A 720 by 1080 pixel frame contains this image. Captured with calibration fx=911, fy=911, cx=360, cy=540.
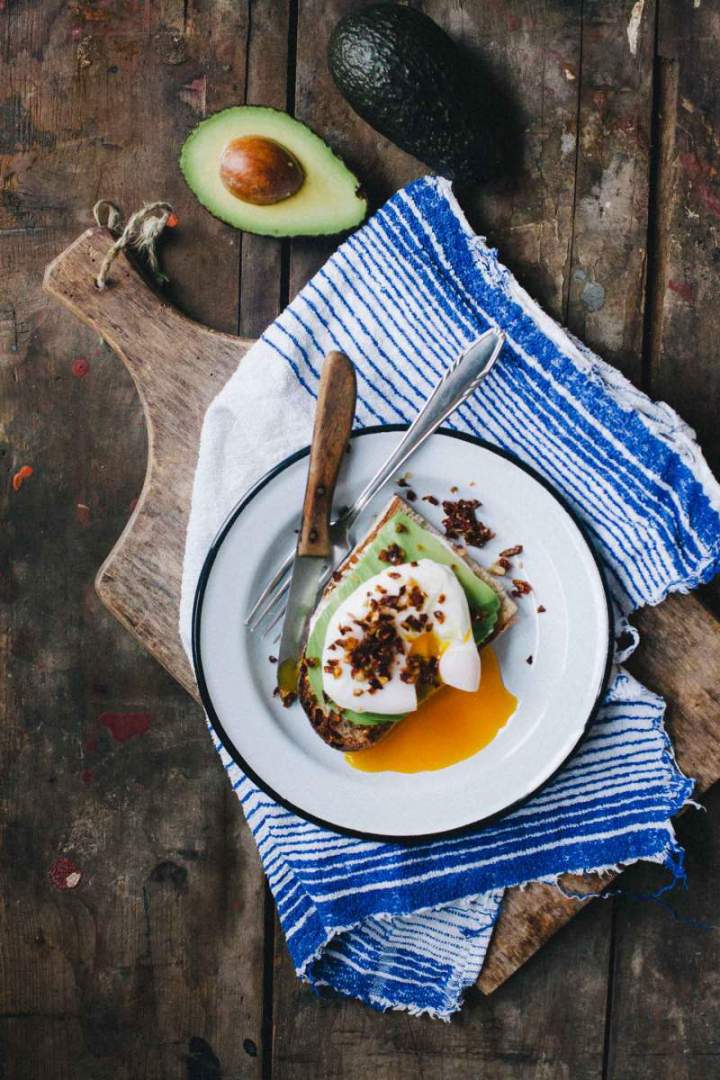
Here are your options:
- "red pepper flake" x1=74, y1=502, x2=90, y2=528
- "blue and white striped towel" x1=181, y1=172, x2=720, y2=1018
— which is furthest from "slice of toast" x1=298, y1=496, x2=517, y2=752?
"red pepper flake" x1=74, y1=502, x2=90, y2=528

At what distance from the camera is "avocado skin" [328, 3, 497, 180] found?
161 cm

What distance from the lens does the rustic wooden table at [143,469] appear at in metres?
1.79

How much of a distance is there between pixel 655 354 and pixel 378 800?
1011 mm

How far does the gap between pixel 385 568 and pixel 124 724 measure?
68cm

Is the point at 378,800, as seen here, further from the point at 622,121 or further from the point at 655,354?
the point at 622,121

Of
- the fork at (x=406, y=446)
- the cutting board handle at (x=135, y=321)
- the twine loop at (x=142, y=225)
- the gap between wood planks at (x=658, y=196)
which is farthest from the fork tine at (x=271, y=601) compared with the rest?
the gap between wood planks at (x=658, y=196)

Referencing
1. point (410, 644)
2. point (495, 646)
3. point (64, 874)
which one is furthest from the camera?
point (64, 874)

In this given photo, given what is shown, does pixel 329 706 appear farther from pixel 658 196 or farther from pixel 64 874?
pixel 658 196

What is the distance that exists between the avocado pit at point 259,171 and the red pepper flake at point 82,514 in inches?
27.3

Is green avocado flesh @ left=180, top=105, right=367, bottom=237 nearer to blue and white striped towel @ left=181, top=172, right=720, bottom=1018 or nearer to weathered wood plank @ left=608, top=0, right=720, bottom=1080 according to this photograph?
blue and white striped towel @ left=181, top=172, right=720, bottom=1018

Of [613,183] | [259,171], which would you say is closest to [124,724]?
[259,171]

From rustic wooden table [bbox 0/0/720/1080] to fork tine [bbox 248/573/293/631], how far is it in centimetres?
32

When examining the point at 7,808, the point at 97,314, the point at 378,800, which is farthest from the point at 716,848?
the point at 97,314

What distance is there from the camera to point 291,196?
176cm
